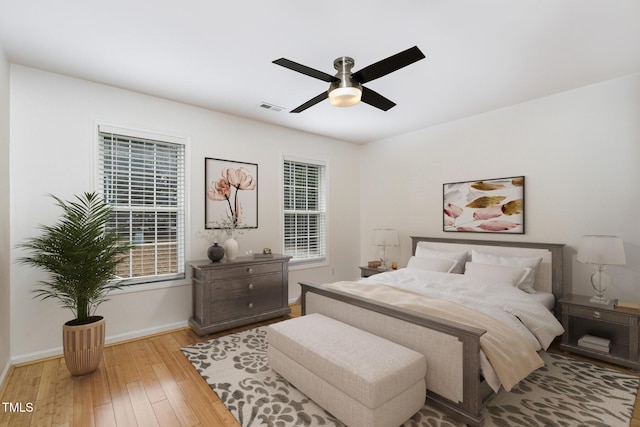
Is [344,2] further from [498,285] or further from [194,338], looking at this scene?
[194,338]

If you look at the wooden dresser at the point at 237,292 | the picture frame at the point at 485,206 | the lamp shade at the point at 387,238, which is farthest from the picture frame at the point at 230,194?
the picture frame at the point at 485,206

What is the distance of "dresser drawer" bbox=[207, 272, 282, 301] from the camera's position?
3.61 meters

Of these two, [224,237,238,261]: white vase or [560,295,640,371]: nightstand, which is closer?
[560,295,640,371]: nightstand

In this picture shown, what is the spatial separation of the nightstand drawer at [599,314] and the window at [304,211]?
3374 millimetres

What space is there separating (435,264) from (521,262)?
3.03 ft

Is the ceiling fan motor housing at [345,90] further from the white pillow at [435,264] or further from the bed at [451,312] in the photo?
the white pillow at [435,264]

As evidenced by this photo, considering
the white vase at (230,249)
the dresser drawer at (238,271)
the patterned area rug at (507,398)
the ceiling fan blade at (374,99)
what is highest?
the ceiling fan blade at (374,99)

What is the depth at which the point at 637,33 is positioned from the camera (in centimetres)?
236

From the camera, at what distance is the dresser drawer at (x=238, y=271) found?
11.7ft

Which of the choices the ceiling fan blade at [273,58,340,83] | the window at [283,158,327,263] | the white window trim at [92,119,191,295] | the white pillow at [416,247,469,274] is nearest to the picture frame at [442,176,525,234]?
the white pillow at [416,247,469,274]

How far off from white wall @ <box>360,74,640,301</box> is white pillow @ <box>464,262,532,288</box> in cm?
67

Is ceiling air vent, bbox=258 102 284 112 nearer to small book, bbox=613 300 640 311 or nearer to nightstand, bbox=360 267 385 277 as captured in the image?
nightstand, bbox=360 267 385 277

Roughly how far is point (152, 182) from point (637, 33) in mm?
4754

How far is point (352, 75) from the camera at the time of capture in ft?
7.91
